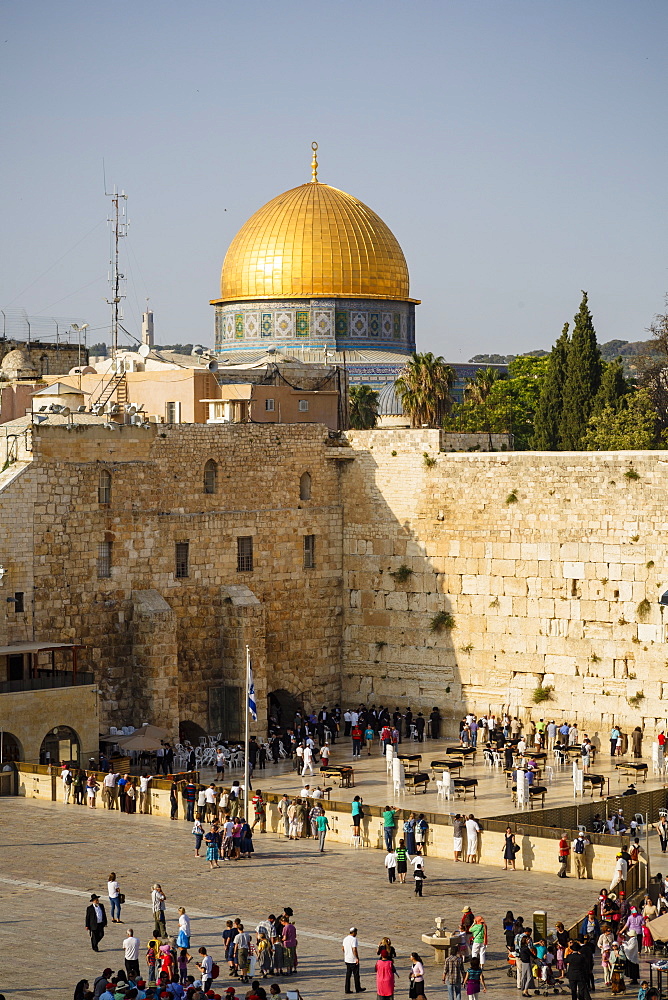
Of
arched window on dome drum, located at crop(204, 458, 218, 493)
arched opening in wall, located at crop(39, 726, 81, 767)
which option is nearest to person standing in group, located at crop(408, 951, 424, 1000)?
arched opening in wall, located at crop(39, 726, 81, 767)

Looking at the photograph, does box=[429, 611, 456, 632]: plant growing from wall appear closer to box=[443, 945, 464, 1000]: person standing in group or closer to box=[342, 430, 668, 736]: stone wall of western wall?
box=[342, 430, 668, 736]: stone wall of western wall

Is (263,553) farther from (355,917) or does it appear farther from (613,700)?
(355,917)

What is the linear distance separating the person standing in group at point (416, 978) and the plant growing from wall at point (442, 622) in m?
18.6

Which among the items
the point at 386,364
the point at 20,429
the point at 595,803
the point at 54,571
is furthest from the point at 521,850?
the point at 386,364

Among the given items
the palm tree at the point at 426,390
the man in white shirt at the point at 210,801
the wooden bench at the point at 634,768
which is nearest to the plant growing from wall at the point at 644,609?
the wooden bench at the point at 634,768

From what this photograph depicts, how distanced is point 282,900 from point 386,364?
123ft

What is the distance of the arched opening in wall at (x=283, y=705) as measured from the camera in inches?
1457

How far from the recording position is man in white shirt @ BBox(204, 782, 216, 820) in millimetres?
25906

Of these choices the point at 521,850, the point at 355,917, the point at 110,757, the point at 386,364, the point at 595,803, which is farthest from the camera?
the point at 386,364

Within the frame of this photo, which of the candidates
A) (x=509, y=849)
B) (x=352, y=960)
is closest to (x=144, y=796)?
(x=509, y=849)

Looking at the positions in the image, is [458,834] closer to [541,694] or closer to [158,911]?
[158,911]

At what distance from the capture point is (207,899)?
71.0 ft

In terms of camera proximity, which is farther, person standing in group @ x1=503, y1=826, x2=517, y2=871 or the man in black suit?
person standing in group @ x1=503, y1=826, x2=517, y2=871

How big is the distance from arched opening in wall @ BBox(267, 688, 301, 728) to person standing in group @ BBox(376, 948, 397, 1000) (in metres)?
19.4
